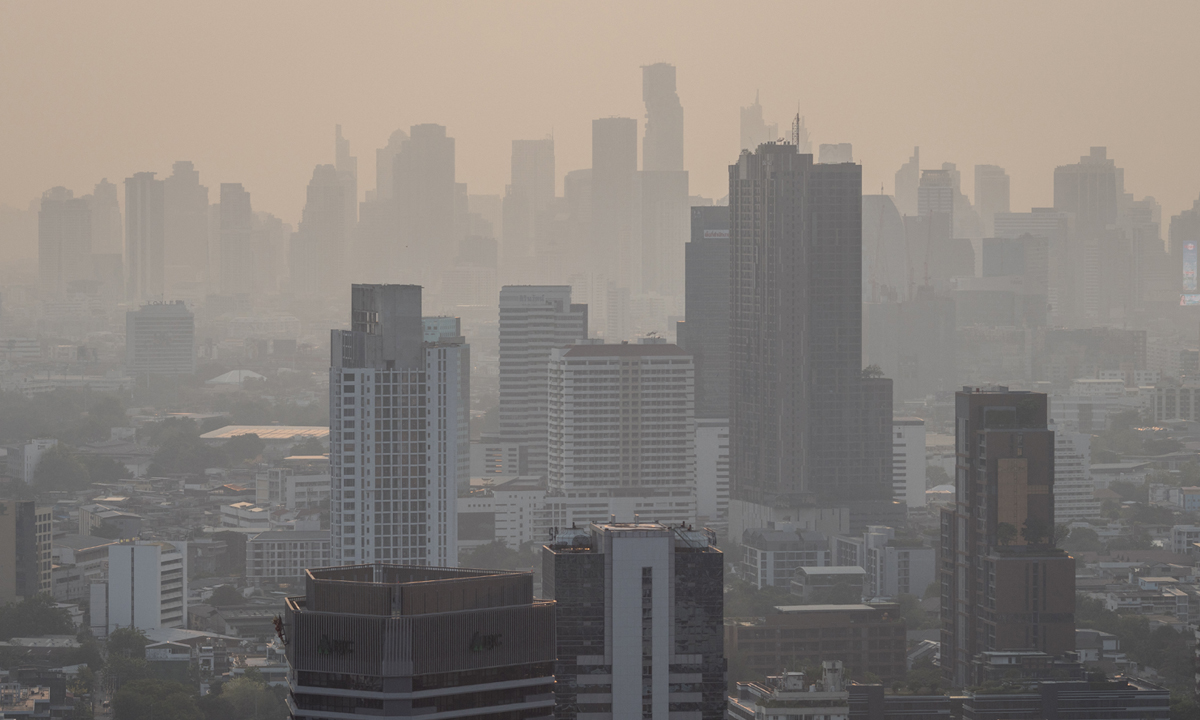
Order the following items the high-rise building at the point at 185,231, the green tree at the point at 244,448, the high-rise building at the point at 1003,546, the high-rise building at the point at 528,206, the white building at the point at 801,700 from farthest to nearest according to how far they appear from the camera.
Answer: the high-rise building at the point at 185,231, the high-rise building at the point at 528,206, the green tree at the point at 244,448, the high-rise building at the point at 1003,546, the white building at the point at 801,700

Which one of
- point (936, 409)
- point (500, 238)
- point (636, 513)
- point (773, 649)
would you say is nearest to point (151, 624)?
point (773, 649)

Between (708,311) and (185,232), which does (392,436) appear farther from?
(185,232)

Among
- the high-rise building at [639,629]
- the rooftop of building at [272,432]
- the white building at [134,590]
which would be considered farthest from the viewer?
the rooftop of building at [272,432]

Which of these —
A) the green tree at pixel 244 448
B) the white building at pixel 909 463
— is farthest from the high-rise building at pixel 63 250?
the white building at pixel 909 463

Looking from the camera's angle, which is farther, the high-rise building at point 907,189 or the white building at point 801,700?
the high-rise building at point 907,189

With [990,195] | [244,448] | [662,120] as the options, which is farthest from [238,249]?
[244,448]

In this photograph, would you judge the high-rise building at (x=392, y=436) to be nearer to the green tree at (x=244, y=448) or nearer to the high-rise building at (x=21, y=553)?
the high-rise building at (x=21, y=553)

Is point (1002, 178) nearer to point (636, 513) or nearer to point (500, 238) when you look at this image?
point (500, 238)
